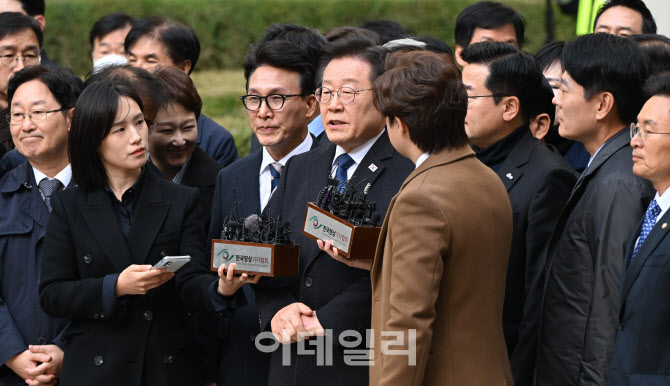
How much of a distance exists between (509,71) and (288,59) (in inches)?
43.8

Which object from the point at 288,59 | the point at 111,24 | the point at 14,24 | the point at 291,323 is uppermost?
the point at 111,24

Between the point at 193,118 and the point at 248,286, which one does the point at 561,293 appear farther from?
the point at 193,118

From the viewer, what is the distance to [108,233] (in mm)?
3875

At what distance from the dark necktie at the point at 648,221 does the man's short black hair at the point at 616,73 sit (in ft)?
1.94

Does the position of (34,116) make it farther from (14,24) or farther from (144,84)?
(14,24)

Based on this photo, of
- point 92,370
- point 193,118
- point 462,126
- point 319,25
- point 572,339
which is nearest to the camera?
point 462,126

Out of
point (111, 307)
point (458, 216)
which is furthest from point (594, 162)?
Answer: point (111, 307)

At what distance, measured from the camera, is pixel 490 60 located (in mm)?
4188

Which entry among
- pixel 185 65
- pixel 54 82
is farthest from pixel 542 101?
pixel 185 65

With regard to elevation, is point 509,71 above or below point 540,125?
above

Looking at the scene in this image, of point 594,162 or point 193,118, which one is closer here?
point 594,162

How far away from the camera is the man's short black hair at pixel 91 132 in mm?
3949

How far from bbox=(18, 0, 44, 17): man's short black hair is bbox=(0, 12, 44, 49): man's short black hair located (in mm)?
1276

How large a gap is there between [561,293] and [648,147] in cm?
70
